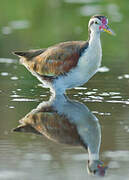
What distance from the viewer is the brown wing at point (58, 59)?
9773 mm

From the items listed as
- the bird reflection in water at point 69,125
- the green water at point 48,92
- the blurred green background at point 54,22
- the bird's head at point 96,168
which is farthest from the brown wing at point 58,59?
the bird's head at point 96,168

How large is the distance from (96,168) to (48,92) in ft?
14.0

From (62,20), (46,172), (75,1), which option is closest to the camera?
(46,172)

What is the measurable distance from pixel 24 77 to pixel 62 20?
6741mm

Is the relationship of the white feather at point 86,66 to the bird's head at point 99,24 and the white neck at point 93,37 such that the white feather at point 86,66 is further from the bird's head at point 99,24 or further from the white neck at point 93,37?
the bird's head at point 99,24

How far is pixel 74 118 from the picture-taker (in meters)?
8.48

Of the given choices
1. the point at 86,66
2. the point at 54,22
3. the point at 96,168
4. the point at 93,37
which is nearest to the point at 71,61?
the point at 86,66

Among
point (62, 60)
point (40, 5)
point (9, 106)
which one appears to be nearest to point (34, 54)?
point (62, 60)

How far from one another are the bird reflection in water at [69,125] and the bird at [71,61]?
1.48ft

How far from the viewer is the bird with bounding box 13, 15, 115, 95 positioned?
9680 mm

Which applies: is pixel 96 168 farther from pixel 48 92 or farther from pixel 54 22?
pixel 54 22

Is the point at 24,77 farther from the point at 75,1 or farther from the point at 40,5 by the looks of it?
the point at 75,1

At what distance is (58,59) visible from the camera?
33.0 feet

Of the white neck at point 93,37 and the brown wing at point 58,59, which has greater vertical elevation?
the white neck at point 93,37
